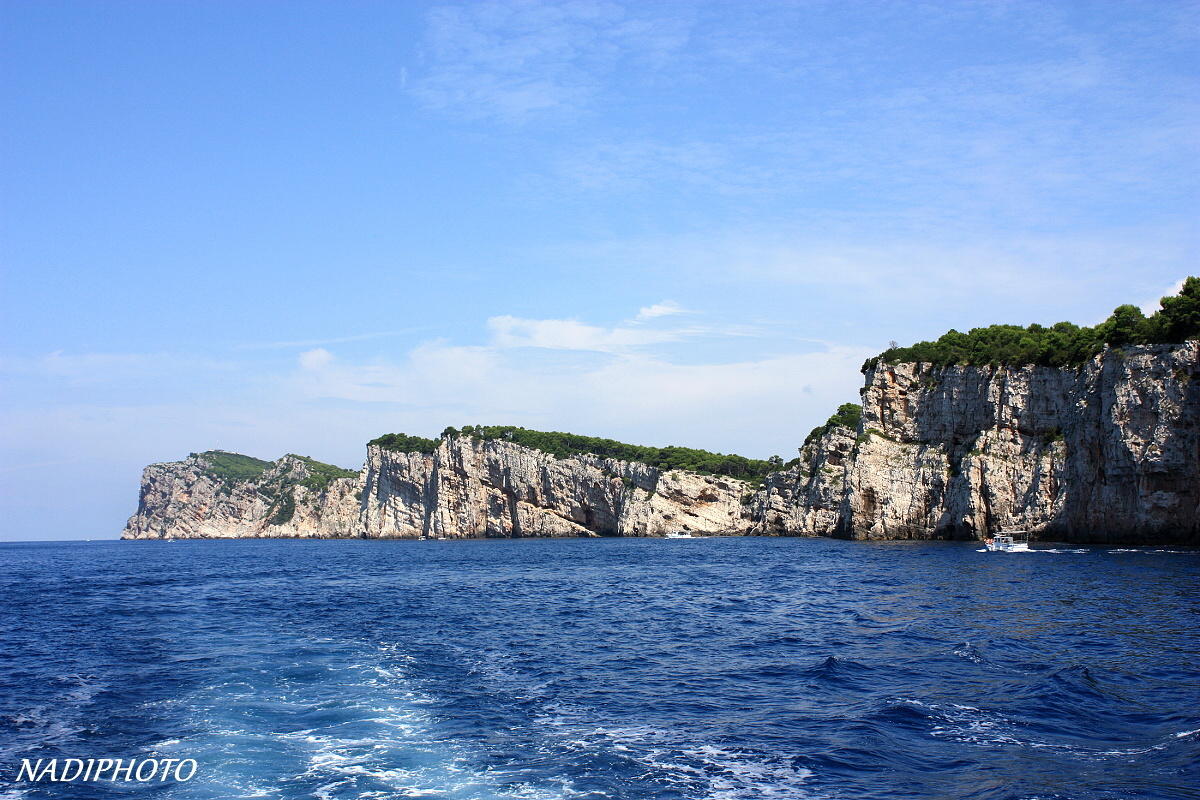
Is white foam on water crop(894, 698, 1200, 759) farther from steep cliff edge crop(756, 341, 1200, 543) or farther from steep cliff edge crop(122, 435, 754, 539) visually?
steep cliff edge crop(122, 435, 754, 539)

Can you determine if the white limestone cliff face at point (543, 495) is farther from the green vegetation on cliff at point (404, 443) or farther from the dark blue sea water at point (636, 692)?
the dark blue sea water at point (636, 692)

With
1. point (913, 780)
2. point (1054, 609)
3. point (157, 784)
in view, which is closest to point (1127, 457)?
point (1054, 609)

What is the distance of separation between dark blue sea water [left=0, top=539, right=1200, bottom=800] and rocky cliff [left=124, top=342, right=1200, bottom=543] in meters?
21.1

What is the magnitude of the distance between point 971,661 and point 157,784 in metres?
20.3

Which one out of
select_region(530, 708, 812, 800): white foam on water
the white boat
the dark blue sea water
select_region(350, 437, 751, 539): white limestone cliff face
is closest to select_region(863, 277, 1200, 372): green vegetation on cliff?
the white boat

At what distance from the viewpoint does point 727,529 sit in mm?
123812

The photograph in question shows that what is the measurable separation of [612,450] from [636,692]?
112949 millimetres

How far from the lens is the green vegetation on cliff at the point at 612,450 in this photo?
5049 inches

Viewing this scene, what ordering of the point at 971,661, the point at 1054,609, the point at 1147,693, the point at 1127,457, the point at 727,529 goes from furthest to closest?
the point at 727,529
the point at 1127,457
the point at 1054,609
the point at 971,661
the point at 1147,693

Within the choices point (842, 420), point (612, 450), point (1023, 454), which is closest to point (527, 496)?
point (612, 450)

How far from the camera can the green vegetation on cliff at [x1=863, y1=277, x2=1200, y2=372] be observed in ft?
185

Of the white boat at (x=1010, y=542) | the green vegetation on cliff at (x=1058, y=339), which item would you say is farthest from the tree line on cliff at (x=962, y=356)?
the white boat at (x=1010, y=542)

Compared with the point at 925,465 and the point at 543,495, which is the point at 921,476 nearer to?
the point at 925,465

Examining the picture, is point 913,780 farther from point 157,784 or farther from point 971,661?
point 157,784
